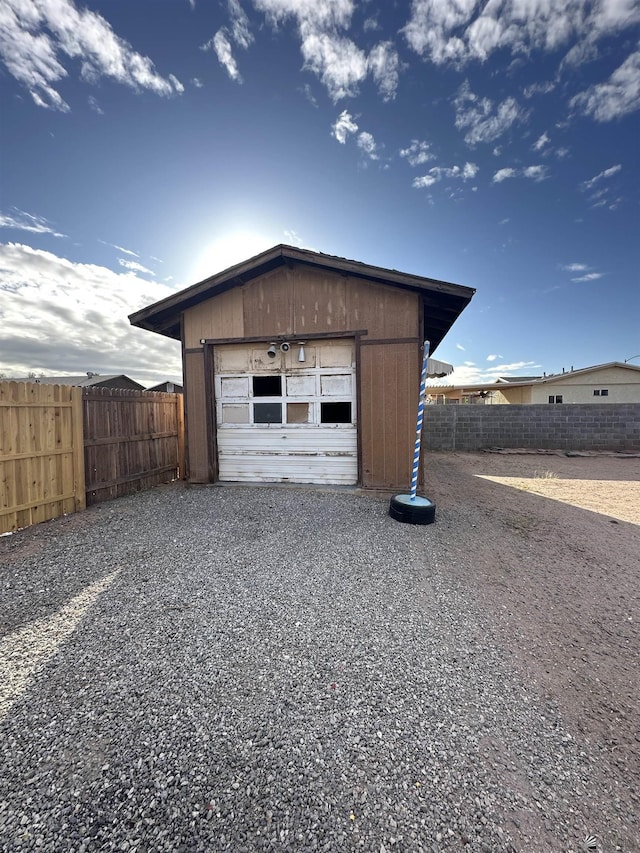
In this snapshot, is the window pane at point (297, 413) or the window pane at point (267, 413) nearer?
the window pane at point (297, 413)

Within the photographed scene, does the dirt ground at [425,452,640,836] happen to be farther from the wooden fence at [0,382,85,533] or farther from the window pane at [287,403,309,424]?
the wooden fence at [0,382,85,533]

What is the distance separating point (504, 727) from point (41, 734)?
232 centimetres

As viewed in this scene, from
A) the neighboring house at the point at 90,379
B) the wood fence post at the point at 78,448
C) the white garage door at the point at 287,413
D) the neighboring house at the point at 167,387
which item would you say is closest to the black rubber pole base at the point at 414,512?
the white garage door at the point at 287,413

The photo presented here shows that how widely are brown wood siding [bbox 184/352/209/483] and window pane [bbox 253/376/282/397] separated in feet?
3.58

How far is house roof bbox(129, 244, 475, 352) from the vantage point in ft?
18.0

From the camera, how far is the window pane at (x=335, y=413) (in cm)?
631

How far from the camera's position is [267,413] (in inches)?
264

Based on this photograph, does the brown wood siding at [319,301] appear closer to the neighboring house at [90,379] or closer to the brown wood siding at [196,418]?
the brown wood siding at [196,418]

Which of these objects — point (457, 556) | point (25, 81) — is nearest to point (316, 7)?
point (25, 81)

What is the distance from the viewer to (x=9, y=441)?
4359 mm

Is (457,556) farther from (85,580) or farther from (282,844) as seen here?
(85,580)

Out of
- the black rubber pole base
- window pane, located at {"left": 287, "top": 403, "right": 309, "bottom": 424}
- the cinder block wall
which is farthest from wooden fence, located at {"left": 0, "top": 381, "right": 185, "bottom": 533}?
the cinder block wall

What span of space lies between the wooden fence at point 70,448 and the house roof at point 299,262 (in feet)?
5.58

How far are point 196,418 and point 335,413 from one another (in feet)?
9.41
